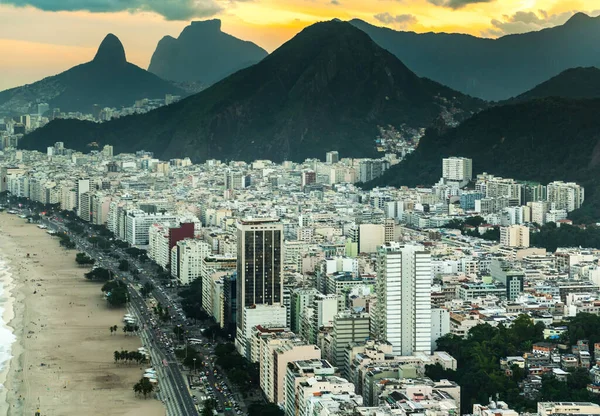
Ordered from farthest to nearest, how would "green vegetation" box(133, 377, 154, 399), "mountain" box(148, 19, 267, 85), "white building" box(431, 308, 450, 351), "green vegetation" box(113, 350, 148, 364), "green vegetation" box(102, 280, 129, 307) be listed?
"mountain" box(148, 19, 267, 85) → "green vegetation" box(102, 280, 129, 307) → "green vegetation" box(113, 350, 148, 364) → "white building" box(431, 308, 450, 351) → "green vegetation" box(133, 377, 154, 399)

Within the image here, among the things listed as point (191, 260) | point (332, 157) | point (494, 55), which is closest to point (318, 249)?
point (191, 260)

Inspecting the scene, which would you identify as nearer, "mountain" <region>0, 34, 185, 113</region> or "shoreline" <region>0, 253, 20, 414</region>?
"shoreline" <region>0, 253, 20, 414</region>

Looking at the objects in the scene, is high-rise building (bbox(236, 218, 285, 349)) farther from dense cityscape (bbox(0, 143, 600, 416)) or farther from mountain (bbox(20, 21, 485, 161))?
mountain (bbox(20, 21, 485, 161))

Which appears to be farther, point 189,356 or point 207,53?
point 207,53

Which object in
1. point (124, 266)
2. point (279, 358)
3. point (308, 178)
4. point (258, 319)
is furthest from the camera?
point (308, 178)

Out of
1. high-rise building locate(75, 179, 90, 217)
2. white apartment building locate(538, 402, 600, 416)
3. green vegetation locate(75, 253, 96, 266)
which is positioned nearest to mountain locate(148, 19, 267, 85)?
high-rise building locate(75, 179, 90, 217)

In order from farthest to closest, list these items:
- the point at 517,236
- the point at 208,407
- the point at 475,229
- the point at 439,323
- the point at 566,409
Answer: the point at 475,229, the point at 517,236, the point at 439,323, the point at 208,407, the point at 566,409

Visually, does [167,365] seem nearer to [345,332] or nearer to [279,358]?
[345,332]
